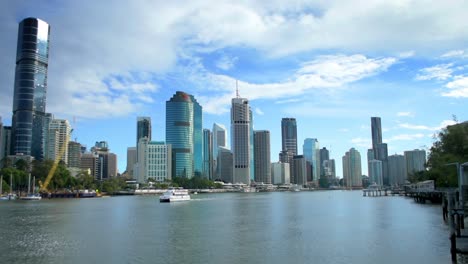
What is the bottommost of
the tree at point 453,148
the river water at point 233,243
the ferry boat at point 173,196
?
the river water at point 233,243

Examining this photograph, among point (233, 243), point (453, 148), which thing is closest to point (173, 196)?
point (453, 148)

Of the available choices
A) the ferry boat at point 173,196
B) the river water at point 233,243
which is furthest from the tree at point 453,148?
the ferry boat at point 173,196

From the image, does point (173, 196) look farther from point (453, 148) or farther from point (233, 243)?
point (233, 243)

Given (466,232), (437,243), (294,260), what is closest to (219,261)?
(294,260)

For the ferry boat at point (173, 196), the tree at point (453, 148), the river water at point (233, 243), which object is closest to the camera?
the river water at point (233, 243)

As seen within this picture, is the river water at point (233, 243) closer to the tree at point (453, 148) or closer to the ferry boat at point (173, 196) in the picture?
the tree at point (453, 148)

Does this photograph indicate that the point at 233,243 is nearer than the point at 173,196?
Yes

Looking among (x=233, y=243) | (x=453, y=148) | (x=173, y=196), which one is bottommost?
(x=233, y=243)

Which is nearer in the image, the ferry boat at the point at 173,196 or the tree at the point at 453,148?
the tree at the point at 453,148

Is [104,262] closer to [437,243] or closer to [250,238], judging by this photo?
[250,238]

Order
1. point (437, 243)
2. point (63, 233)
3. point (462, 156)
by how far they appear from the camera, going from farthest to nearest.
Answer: point (462, 156)
point (63, 233)
point (437, 243)

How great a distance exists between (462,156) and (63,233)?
80184 mm

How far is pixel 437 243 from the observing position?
48.4 metres

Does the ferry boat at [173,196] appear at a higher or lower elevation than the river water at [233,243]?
higher
